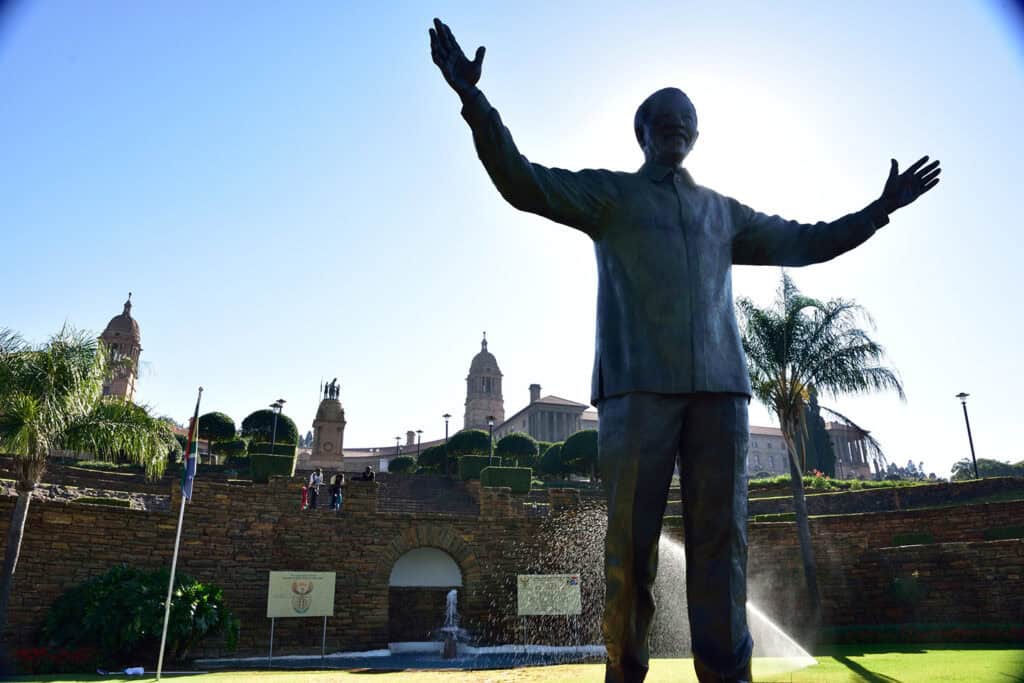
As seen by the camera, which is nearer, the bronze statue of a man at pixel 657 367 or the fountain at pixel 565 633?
the bronze statue of a man at pixel 657 367

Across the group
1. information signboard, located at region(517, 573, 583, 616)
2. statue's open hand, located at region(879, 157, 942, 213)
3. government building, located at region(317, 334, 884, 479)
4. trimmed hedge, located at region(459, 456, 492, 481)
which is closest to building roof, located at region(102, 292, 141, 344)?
government building, located at region(317, 334, 884, 479)

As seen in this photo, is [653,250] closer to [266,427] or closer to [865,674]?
[865,674]

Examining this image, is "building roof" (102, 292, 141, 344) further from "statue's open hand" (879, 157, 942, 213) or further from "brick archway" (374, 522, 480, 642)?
"statue's open hand" (879, 157, 942, 213)

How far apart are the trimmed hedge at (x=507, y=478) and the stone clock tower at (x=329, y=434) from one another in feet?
104

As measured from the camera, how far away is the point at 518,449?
4331 centimetres

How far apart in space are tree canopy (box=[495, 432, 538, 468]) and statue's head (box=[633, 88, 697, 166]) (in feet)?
129

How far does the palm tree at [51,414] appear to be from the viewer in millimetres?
12805

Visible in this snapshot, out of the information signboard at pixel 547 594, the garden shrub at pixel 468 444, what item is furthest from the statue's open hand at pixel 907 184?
the garden shrub at pixel 468 444

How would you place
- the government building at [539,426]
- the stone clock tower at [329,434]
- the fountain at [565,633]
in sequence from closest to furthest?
1. the fountain at [565,633]
2. the stone clock tower at [329,434]
3. the government building at [539,426]

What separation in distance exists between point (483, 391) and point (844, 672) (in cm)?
9777

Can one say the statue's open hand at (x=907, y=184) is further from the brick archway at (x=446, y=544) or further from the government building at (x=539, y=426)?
the government building at (x=539, y=426)

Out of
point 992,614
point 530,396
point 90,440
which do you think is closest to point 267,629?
point 90,440

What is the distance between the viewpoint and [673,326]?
9.81 ft

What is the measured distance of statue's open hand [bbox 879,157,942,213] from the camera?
357 cm
